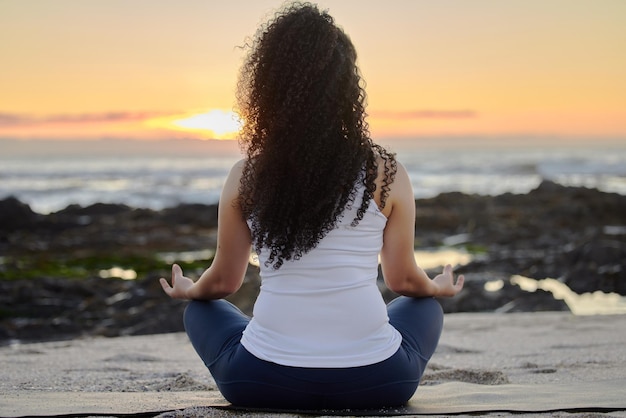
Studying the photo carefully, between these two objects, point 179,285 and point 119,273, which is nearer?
point 179,285

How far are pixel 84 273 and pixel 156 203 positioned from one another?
18.8 metres

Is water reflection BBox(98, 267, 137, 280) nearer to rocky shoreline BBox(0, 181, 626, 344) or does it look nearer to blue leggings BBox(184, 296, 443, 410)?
rocky shoreline BBox(0, 181, 626, 344)

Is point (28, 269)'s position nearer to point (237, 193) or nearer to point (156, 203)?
point (237, 193)

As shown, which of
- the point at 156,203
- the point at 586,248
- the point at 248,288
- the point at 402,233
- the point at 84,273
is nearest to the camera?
the point at 402,233

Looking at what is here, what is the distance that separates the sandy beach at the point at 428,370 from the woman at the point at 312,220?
244 millimetres

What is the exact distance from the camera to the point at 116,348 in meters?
6.59

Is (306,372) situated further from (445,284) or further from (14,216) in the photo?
(14,216)

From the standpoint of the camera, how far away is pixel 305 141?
3.09 meters

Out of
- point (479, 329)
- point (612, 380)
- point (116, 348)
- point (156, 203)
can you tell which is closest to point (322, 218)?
point (612, 380)

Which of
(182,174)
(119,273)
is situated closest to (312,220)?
(119,273)

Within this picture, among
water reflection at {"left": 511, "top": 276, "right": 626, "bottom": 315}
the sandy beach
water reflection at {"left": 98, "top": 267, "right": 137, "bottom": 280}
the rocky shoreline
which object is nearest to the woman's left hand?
the sandy beach

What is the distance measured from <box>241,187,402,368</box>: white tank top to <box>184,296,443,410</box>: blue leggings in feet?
0.17

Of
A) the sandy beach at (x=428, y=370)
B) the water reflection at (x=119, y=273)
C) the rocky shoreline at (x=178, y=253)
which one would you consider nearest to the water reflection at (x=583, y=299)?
the rocky shoreline at (x=178, y=253)

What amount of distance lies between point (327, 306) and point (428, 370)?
7.46ft
